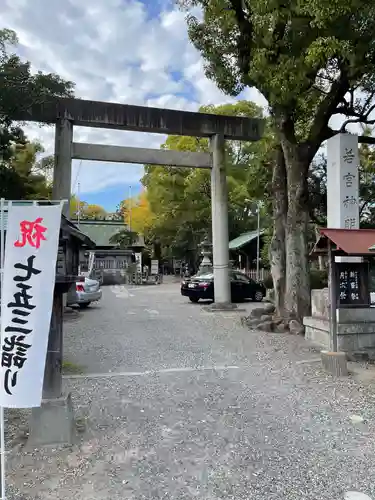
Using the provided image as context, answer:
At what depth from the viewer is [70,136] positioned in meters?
13.2

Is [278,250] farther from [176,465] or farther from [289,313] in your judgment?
[176,465]

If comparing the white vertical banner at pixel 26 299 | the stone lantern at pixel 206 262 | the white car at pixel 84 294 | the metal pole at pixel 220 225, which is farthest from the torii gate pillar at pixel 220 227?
the white vertical banner at pixel 26 299

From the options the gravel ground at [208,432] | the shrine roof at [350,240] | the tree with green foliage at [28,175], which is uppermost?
the tree with green foliage at [28,175]

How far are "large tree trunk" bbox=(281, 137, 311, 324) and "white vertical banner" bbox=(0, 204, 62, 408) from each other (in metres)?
8.14

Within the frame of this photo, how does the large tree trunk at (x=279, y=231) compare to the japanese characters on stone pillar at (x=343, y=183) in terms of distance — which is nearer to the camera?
the japanese characters on stone pillar at (x=343, y=183)

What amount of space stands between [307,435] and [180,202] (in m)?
27.4

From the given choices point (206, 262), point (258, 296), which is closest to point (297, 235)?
point (258, 296)

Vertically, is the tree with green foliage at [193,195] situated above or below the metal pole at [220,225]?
above

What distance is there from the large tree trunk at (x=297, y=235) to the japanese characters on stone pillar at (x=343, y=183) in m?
0.93

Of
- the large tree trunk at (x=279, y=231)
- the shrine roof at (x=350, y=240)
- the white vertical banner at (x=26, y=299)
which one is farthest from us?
the large tree trunk at (x=279, y=231)

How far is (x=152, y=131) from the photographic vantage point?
551 inches

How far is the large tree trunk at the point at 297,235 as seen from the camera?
10641 millimetres

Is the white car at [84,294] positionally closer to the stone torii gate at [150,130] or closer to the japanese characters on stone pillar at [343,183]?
the stone torii gate at [150,130]

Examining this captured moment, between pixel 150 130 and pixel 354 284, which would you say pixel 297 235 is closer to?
pixel 354 284
